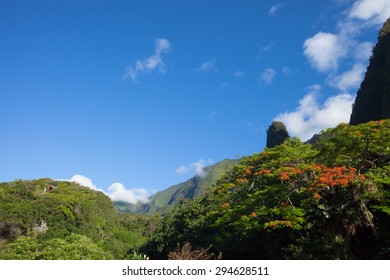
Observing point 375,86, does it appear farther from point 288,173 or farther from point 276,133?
point 288,173

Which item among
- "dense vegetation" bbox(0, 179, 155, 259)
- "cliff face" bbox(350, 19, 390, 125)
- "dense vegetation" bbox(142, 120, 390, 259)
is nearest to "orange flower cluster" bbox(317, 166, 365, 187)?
"dense vegetation" bbox(142, 120, 390, 259)

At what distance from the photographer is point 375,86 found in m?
55.3

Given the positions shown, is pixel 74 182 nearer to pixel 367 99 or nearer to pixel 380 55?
pixel 367 99

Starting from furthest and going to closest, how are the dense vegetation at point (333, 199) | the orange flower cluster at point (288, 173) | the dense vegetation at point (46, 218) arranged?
the dense vegetation at point (46, 218)
the orange flower cluster at point (288, 173)
the dense vegetation at point (333, 199)

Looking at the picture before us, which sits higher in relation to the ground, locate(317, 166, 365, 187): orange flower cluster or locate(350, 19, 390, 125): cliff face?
locate(350, 19, 390, 125): cliff face

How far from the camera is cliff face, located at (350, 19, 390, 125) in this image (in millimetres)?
52906

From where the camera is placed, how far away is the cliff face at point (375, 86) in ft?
174

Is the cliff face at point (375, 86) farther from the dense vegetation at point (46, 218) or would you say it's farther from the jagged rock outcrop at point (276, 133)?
the dense vegetation at point (46, 218)

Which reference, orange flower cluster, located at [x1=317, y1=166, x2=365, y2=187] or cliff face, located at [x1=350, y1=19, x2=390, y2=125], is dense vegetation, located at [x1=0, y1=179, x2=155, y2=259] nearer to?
orange flower cluster, located at [x1=317, y1=166, x2=365, y2=187]

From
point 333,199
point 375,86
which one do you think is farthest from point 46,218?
point 375,86

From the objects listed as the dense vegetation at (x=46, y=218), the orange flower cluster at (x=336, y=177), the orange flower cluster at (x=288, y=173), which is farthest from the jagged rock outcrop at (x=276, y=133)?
the orange flower cluster at (x=336, y=177)
